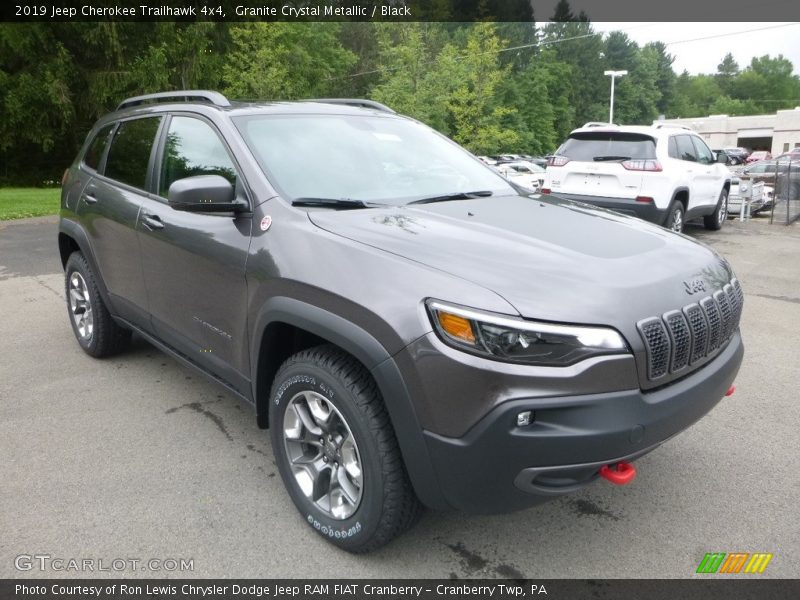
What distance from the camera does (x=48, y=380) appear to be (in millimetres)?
4484

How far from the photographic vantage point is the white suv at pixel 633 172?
938 cm

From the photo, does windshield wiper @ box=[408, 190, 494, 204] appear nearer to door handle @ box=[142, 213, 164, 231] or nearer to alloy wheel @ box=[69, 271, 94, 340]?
door handle @ box=[142, 213, 164, 231]

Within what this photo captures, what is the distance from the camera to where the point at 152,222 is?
3.62 m

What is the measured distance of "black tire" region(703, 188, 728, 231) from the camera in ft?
38.9

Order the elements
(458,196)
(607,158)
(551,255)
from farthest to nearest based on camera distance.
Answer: (607,158)
(458,196)
(551,255)

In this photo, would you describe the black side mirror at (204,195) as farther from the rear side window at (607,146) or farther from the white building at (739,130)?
the white building at (739,130)

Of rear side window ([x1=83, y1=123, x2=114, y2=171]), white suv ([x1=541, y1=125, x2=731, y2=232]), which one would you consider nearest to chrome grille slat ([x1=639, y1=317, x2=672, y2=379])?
rear side window ([x1=83, y1=123, x2=114, y2=171])

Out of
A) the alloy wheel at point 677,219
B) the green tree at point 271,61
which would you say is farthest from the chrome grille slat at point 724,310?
the green tree at point 271,61

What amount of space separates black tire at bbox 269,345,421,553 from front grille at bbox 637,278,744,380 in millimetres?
954

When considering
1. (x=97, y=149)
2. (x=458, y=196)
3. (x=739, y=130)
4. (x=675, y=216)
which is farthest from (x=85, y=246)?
(x=739, y=130)

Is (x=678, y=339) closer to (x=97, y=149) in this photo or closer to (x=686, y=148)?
(x=97, y=149)

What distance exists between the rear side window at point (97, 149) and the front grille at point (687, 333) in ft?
13.1

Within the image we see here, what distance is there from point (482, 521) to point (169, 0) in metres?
29.2

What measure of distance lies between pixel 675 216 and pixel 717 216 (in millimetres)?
2534
